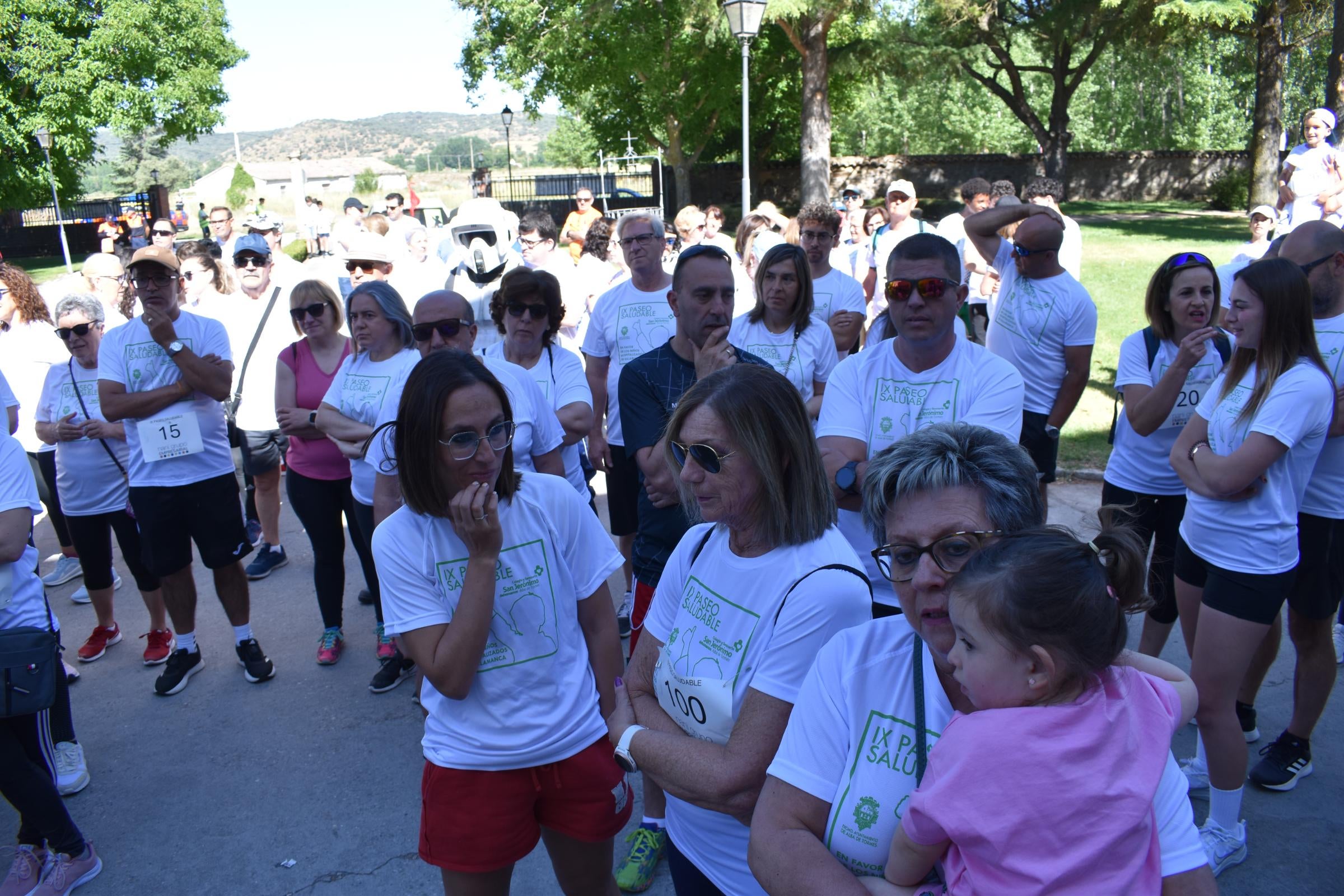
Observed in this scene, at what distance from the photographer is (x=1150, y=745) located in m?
1.42

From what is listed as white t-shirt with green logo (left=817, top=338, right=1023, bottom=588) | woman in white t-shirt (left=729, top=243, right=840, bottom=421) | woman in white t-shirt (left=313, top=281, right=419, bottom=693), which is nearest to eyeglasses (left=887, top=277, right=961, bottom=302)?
white t-shirt with green logo (left=817, top=338, right=1023, bottom=588)

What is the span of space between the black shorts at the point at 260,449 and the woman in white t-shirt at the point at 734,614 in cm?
480

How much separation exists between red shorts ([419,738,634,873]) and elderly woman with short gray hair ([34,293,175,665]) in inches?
137

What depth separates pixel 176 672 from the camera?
4.79 meters

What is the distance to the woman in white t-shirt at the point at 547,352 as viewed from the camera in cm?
440

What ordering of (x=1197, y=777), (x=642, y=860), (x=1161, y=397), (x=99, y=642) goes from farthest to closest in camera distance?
1. (x=99, y=642)
2. (x=1161, y=397)
3. (x=1197, y=777)
4. (x=642, y=860)

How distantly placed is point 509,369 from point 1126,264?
17244 mm

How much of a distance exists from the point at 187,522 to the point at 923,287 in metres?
3.69

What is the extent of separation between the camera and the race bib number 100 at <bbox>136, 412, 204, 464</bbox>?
14.7ft

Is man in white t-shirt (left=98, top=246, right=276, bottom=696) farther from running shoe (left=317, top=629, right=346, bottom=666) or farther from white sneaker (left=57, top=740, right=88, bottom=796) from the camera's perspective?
white sneaker (left=57, top=740, right=88, bottom=796)

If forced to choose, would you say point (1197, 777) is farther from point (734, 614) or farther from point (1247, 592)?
point (734, 614)

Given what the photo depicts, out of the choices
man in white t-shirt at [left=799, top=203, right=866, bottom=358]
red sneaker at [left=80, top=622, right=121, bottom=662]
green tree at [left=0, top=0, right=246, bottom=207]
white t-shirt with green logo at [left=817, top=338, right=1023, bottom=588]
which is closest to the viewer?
white t-shirt with green logo at [left=817, top=338, right=1023, bottom=588]

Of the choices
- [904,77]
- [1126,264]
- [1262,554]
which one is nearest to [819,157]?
[904,77]

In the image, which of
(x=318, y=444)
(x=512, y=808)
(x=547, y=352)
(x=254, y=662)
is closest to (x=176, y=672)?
(x=254, y=662)
